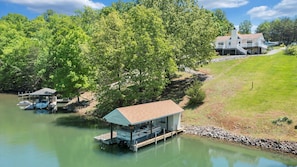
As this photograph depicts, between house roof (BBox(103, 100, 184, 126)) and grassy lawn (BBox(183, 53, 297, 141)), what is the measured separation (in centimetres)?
439

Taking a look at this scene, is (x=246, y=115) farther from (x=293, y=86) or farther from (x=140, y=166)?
(x=140, y=166)

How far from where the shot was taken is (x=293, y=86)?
33.2m

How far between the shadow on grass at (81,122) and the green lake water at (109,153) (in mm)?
1945

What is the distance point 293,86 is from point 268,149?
1344cm

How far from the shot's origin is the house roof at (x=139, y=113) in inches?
872

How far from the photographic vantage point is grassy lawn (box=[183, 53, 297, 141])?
25656 millimetres

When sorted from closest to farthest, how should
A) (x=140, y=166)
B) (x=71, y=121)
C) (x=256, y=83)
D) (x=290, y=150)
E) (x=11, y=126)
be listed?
(x=140, y=166)
(x=290, y=150)
(x=11, y=126)
(x=71, y=121)
(x=256, y=83)

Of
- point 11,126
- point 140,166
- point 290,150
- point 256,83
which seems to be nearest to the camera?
point 140,166

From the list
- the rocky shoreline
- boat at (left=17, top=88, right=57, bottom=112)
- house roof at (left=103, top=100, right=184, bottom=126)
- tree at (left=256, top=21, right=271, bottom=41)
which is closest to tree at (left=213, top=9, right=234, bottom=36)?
tree at (left=256, top=21, right=271, bottom=41)

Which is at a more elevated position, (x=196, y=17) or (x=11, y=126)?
(x=196, y=17)

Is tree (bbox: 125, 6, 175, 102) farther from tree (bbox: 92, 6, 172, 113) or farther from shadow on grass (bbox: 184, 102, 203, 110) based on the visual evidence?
shadow on grass (bbox: 184, 102, 203, 110)

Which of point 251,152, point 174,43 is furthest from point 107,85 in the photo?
point 251,152

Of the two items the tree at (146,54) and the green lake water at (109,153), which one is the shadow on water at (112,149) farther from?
the tree at (146,54)

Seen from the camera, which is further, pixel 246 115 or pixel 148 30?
pixel 148 30
